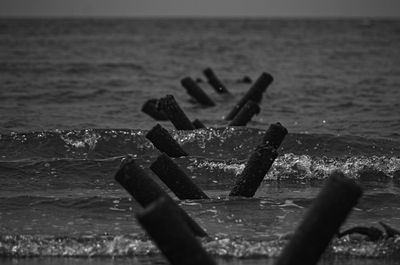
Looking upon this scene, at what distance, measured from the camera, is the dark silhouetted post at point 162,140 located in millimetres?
11336

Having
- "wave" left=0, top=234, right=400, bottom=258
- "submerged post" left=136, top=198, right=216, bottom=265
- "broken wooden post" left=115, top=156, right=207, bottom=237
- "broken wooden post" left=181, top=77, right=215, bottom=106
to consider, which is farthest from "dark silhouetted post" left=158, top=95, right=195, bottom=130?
"submerged post" left=136, top=198, right=216, bottom=265

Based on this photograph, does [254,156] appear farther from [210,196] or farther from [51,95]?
[51,95]

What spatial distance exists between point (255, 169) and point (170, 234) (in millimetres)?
4792

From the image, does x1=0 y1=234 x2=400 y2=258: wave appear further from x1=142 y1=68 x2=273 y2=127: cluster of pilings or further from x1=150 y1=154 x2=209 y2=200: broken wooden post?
x1=142 y1=68 x2=273 y2=127: cluster of pilings

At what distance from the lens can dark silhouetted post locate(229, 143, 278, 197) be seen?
10562 mm

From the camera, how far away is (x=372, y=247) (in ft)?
29.7

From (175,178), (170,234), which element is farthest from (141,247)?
(170,234)

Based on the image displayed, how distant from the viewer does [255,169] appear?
35.3 ft

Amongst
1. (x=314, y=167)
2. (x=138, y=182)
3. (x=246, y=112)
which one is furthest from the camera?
(x=246, y=112)

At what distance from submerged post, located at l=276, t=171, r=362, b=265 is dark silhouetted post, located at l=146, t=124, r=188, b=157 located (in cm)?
505

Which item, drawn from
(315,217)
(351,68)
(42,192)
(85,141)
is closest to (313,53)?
(351,68)

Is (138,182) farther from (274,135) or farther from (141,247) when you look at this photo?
(274,135)

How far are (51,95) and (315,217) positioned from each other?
70.0 feet

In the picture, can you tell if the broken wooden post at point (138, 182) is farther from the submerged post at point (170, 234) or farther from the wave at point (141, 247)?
the submerged post at point (170, 234)
